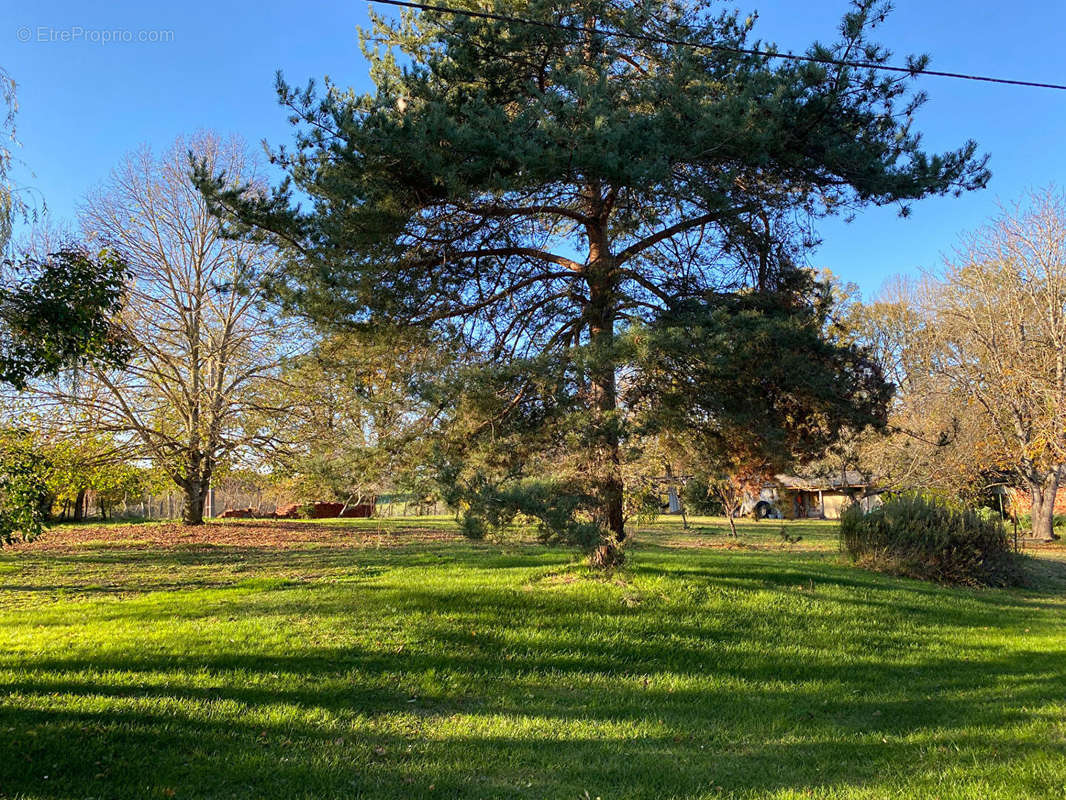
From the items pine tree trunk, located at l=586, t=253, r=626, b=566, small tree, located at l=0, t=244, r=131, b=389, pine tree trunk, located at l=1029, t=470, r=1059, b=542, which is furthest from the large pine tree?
pine tree trunk, located at l=1029, t=470, r=1059, b=542

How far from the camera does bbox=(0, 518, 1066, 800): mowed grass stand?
4070 mm

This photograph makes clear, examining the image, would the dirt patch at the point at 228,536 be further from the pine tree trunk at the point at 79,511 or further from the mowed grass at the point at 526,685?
the pine tree trunk at the point at 79,511

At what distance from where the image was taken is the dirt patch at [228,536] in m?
14.9

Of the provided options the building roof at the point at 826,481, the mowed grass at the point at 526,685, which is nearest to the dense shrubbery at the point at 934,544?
the building roof at the point at 826,481

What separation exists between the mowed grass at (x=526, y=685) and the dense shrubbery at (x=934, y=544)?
1451mm

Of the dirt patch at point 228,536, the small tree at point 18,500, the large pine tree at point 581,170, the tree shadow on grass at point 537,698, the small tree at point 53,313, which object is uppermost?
the large pine tree at point 581,170

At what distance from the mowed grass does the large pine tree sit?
1887mm

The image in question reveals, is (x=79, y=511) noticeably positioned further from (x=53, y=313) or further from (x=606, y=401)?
(x=606, y=401)

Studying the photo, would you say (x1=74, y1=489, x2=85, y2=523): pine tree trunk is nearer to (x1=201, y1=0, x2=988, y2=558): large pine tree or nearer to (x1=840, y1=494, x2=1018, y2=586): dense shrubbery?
(x1=201, y1=0, x2=988, y2=558): large pine tree

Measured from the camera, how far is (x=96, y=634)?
22.7 ft

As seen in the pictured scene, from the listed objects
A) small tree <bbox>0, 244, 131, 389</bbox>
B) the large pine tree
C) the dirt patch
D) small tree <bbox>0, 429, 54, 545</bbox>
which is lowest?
the dirt patch

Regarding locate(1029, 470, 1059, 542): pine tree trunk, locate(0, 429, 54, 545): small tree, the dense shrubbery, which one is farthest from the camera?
locate(1029, 470, 1059, 542): pine tree trunk

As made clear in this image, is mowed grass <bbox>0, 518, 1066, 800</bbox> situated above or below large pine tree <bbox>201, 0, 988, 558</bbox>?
below

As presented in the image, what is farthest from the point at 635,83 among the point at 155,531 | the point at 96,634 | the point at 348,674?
the point at 155,531
